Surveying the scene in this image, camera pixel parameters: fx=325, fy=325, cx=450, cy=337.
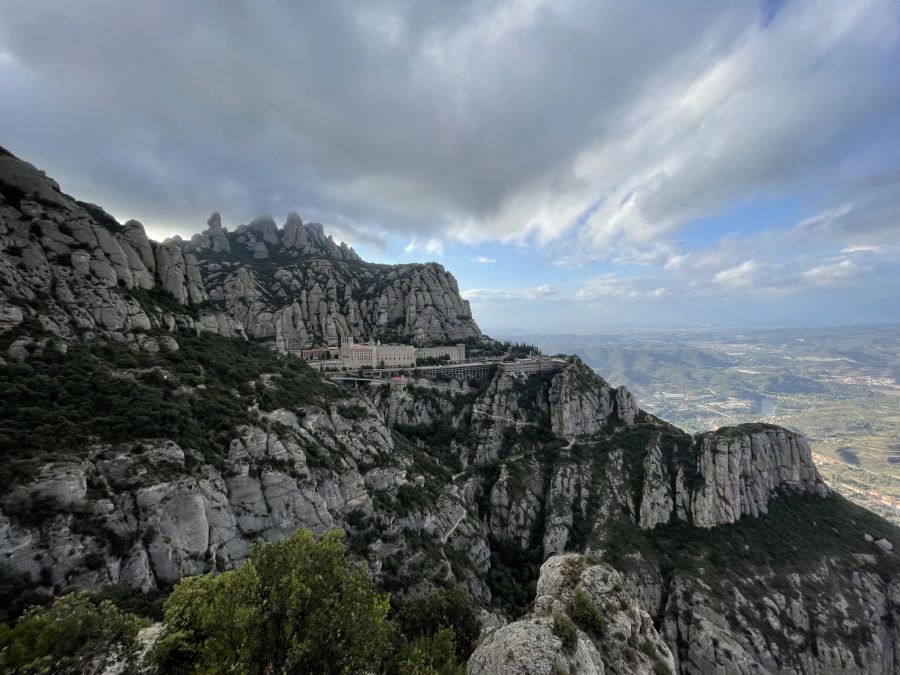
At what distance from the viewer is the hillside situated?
2436cm

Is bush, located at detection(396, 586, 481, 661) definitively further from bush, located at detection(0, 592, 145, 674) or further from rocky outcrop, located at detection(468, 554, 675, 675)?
bush, located at detection(0, 592, 145, 674)

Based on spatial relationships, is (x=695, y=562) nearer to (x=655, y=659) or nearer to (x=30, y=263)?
(x=655, y=659)

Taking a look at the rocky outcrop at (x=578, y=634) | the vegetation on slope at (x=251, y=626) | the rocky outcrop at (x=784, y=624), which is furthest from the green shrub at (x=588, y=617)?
Answer: the rocky outcrop at (x=784, y=624)

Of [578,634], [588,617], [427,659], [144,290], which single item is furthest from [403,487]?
[144,290]

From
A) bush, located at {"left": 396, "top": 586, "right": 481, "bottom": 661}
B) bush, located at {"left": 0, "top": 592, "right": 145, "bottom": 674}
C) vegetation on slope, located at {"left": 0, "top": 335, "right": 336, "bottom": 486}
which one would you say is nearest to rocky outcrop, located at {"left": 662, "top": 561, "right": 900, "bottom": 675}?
bush, located at {"left": 396, "top": 586, "right": 481, "bottom": 661}

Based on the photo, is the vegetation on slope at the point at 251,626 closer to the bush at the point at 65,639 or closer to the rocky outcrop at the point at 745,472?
the bush at the point at 65,639

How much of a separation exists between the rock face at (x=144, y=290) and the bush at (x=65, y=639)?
122ft

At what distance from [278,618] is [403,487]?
3722cm

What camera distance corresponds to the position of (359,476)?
1857 inches

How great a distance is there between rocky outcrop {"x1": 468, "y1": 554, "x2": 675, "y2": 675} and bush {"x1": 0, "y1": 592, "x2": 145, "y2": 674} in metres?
18.3

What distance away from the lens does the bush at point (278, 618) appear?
14258 mm

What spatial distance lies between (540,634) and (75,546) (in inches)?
1275

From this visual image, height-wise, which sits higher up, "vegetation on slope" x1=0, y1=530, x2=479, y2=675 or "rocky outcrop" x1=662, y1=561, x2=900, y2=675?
"vegetation on slope" x1=0, y1=530, x2=479, y2=675

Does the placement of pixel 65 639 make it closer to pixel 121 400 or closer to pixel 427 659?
pixel 427 659
